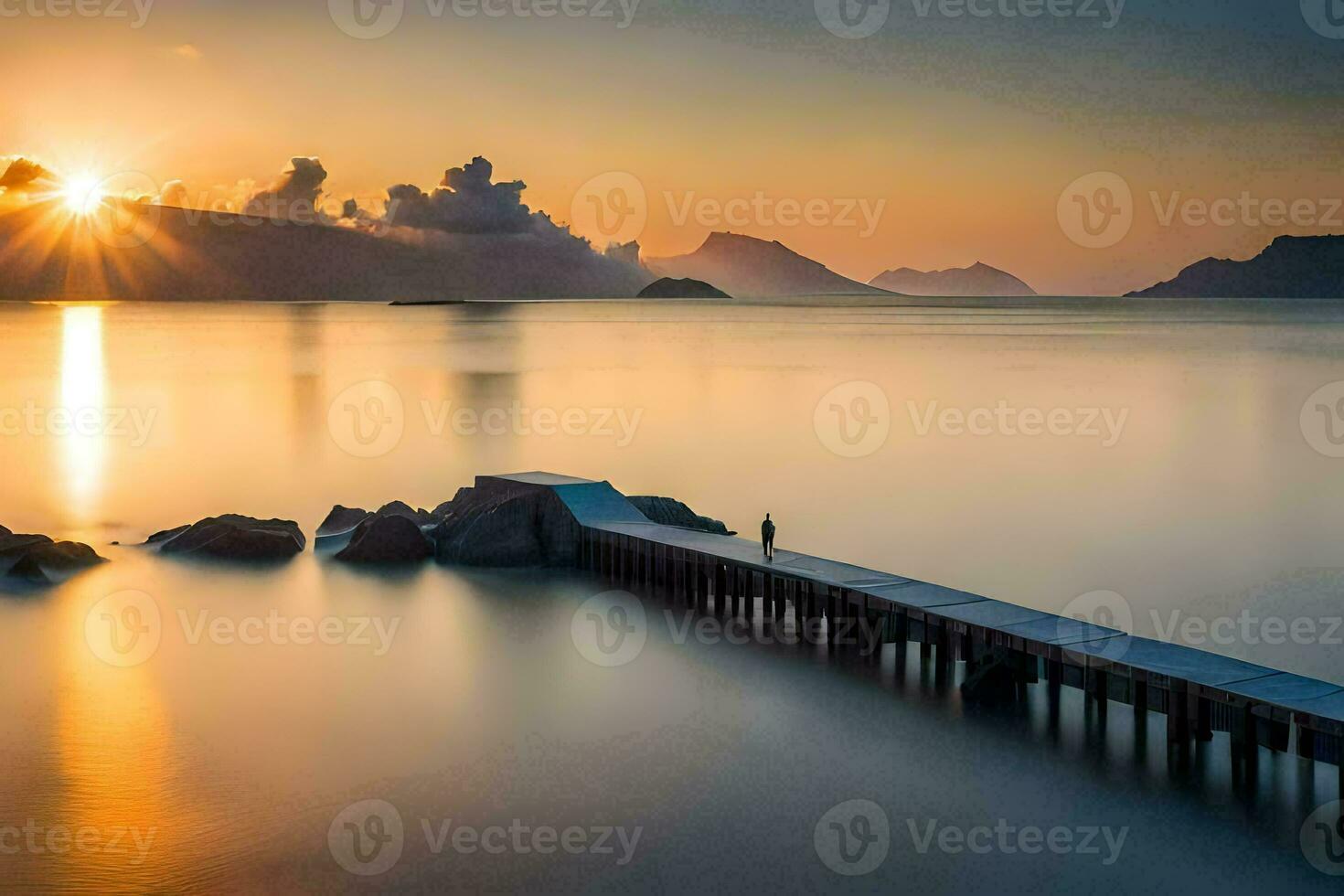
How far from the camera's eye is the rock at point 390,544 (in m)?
25.0

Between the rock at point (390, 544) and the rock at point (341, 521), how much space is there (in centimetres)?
170

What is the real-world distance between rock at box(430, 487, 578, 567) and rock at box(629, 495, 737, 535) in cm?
176

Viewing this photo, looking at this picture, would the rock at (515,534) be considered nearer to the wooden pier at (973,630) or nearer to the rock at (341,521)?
the wooden pier at (973,630)

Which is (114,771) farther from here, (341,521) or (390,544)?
(341,521)

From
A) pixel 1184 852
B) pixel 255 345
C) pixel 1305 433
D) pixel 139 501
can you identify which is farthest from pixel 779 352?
pixel 1184 852

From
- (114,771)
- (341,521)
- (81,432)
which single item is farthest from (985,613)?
(81,432)

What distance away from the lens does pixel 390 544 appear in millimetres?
25000

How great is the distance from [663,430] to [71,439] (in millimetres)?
20596

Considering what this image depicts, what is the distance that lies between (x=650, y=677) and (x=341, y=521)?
11.4 meters

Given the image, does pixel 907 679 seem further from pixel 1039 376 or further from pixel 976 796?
pixel 1039 376

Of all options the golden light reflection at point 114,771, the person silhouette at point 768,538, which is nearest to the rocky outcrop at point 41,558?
the golden light reflection at point 114,771

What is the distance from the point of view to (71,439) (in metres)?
47.3

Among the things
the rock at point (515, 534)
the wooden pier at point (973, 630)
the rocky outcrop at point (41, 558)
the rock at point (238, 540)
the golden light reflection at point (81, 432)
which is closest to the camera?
the wooden pier at point (973, 630)

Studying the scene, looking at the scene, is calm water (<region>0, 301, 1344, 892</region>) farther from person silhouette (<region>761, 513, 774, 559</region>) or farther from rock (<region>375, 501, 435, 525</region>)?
rock (<region>375, 501, 435, 525</region>)
